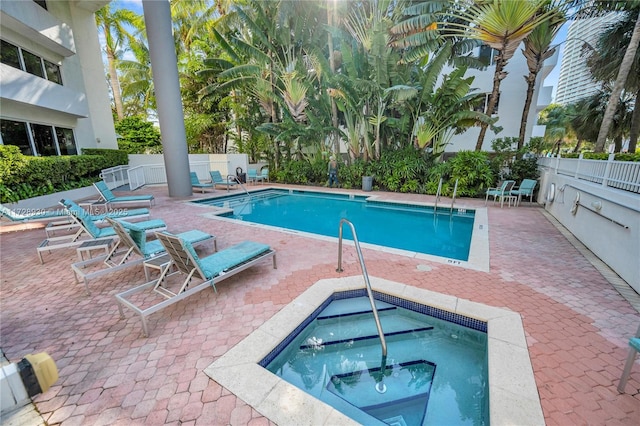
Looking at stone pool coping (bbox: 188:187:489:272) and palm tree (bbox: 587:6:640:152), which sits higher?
palm tree (bbox: 587:6:640:152)

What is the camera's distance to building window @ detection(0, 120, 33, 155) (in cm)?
1081

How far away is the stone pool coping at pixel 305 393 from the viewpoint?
88.1 inches

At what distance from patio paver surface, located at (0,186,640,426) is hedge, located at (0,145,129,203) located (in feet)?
14.5

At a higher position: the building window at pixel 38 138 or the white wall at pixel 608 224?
the building window at pixel 38 138

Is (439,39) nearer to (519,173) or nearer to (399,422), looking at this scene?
(519,173)

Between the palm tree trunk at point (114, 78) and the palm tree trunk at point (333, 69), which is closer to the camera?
the palm tree trunk at point (333, 69)

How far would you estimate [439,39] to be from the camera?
1117 centimetres

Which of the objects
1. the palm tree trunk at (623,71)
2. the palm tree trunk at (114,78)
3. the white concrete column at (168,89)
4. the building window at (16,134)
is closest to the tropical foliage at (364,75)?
the palm tree trunk at (623,71)

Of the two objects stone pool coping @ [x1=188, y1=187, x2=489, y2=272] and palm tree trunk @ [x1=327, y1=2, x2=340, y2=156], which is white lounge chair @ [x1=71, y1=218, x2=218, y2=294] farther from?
palm tree trunk @ [x1=327, y1=2, x2=340, y2=156]

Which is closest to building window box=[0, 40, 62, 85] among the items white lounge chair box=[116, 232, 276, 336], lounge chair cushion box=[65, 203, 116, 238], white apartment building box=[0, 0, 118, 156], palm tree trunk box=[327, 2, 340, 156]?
white apartment building box=[0, 0, 118, 156]

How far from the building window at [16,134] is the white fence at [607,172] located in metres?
19.5

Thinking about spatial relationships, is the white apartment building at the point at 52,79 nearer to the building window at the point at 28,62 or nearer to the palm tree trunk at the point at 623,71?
the building window at the point at 28,62

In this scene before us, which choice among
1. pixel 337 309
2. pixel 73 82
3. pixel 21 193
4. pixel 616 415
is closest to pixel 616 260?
pixel 616 415

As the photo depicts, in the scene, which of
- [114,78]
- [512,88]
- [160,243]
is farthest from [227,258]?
[114,78]
